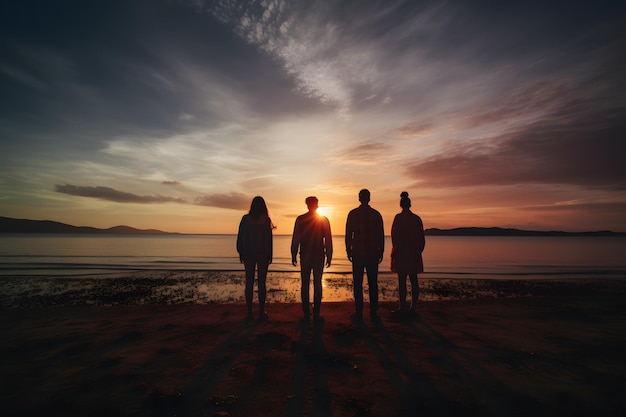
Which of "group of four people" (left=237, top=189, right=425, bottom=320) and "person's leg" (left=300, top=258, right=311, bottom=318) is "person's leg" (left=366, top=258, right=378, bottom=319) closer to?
"group of four people" (left=237, top=189, right=425, bottom=320)

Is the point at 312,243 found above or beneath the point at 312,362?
above

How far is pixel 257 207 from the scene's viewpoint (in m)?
7.91

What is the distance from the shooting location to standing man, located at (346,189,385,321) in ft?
25.0

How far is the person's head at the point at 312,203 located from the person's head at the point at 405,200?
250 centimetres

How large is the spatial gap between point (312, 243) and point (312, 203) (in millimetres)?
1037

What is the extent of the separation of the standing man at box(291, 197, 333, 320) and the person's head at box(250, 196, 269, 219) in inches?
40.2

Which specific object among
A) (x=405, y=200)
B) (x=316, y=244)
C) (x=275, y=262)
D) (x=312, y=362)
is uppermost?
(x=405, y=200)

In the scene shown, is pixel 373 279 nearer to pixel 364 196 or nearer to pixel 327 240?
pixel 327 240

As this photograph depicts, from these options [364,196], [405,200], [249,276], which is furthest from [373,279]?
[249,276]

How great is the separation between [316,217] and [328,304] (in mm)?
3906

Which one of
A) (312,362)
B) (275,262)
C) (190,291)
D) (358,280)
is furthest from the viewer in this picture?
(275,262)

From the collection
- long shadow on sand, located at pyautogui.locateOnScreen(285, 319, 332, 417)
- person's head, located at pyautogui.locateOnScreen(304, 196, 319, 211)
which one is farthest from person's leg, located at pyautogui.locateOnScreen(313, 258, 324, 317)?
person's head, located at pyautogui.locateOnScreen(304, 196, 319, 211)

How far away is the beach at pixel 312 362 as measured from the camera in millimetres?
3756

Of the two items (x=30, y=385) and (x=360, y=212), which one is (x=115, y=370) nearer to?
(x=30, y=385)
